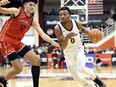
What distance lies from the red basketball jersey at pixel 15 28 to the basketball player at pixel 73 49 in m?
0.84

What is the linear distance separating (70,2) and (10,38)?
13.2m

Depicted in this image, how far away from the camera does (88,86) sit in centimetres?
688

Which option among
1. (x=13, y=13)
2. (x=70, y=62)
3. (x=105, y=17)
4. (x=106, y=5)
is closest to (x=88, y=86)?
(x=70, y=62)

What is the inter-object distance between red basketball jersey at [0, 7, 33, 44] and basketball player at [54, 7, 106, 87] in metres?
0.84

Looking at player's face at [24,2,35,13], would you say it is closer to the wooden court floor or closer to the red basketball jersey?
the red basketball jersey

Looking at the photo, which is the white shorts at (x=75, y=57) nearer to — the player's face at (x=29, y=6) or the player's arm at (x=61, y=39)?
the player's arm at (x=61, y=39)

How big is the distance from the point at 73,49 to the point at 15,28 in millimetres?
1469

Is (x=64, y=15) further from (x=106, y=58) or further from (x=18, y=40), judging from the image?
(x=106, y=58)

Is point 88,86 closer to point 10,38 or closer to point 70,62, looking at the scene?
point 70,62

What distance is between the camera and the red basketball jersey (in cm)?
609

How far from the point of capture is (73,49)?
22.7 feet

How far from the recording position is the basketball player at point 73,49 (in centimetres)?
673

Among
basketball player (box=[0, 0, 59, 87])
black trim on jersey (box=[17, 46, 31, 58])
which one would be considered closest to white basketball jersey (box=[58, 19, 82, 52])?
basketball player (box=[0, 0, 59, 87])

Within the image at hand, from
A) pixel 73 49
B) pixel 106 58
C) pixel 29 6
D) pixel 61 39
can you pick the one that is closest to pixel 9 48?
pixel 29 6
